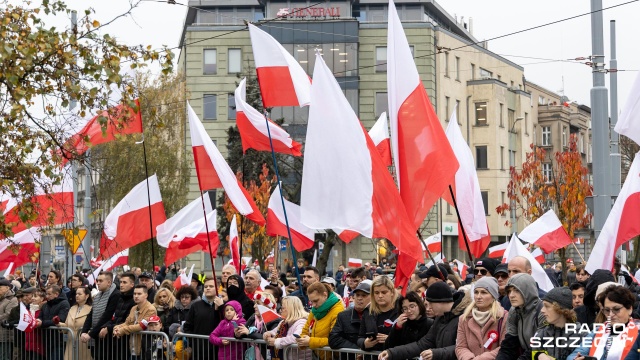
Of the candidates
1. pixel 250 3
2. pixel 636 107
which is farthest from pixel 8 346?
pixel 250 3

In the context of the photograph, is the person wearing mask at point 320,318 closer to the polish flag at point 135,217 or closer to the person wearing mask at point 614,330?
the person wearing mask at point 614,330

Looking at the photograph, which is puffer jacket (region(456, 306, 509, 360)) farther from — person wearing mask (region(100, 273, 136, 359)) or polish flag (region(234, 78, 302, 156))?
polish flag (region(234, 78, 302, 156))

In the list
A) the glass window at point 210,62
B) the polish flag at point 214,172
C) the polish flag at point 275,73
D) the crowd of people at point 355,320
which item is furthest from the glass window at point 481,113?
the polish flag at point 275,73

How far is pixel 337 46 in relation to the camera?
198ft

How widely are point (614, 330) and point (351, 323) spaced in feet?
11.6

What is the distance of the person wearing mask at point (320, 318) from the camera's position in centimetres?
1102

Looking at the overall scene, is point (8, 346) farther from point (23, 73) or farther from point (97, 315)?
point (23, 73)

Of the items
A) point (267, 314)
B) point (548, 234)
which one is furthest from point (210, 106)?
point (267, 314)

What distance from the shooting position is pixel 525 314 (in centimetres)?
877

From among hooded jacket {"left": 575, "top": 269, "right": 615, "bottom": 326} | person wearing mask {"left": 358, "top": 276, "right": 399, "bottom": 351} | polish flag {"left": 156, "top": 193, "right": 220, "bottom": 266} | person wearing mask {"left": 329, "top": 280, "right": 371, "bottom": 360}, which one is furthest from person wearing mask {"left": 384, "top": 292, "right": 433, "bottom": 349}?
polish flag {"left": 156, "top": 193, "right": 220, "bottom": 266}

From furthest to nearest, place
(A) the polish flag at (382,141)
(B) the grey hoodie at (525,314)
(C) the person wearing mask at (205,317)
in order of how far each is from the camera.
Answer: (A) the polish flag at (382,141)
(C) the person wearing mask at (205,317)
(B) the grey hoodie at (525,314)

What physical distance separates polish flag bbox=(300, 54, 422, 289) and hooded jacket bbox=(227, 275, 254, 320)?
1.60 m

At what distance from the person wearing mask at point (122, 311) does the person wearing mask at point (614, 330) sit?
757 centimetres

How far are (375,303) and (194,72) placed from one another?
52.2 m
